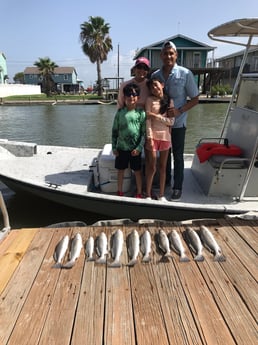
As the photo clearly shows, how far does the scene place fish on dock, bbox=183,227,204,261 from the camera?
3168 mm

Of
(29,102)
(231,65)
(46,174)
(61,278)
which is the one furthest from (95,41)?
(61,278)

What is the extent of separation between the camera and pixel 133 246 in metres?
3.26

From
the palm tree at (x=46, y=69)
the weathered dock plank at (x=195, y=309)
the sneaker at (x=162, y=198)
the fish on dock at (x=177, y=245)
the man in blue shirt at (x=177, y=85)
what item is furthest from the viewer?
the palm tree at (x=46, y=69)

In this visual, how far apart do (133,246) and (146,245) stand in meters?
0.13

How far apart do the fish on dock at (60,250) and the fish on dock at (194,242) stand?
50.6 inches

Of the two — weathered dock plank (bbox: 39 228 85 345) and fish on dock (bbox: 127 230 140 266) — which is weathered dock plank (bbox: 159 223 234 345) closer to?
fish on dock (bbox: 127 230 140 266)

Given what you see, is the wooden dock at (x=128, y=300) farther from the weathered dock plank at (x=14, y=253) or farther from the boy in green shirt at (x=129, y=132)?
the boy in green shirt at (x=129, y=132)

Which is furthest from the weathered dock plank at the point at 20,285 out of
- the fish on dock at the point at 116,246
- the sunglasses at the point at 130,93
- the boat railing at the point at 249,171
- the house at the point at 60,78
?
the house at the point at 60,78

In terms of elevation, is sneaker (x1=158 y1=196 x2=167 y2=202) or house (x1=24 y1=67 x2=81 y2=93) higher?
sneaker (x1=158 y1=196 x2=167 y2=202)

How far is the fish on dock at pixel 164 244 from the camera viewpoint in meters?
3.17

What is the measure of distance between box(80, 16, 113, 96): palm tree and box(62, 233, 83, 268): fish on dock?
47.9 m

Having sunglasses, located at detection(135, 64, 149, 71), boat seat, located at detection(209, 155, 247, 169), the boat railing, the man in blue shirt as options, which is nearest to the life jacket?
boat seat, located at detection(209, 155, 247, 169)

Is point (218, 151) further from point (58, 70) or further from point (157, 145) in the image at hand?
point (58, 70)

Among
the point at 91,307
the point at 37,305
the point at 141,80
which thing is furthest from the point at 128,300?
the point at 141,80
